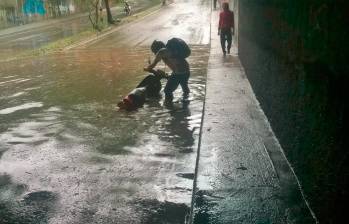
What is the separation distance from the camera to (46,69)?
15.4 m

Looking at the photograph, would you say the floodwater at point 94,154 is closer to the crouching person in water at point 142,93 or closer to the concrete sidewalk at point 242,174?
the crouching person in water at point 142,93

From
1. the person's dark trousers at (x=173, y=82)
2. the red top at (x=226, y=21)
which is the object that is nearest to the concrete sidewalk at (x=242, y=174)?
the person's dark trousers at (x=173, y=82)

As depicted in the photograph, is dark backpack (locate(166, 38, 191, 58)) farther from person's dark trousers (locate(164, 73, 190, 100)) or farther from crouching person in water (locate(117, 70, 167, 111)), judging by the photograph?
crouching person in water (locate(117, 70, 167, 111))

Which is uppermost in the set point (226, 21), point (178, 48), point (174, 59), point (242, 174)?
point (226, 21)

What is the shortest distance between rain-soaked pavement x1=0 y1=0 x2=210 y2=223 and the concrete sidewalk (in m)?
0.34

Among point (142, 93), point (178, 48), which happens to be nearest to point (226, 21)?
point (178, 48)

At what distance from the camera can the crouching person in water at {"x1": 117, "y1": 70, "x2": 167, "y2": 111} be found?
8.94m

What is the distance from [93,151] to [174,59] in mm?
3445

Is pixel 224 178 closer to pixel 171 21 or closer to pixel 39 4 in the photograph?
pixel 171 21

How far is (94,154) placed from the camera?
21.2ft

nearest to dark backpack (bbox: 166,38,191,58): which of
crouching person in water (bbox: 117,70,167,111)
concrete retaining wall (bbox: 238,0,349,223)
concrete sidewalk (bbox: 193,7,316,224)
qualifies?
crouching person in water (bbox: 117,70,167,111)

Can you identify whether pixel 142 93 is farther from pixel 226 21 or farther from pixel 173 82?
pixel 226 21

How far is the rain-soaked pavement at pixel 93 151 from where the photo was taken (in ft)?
15.5

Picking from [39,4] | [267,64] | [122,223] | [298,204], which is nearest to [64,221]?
[122,223]
